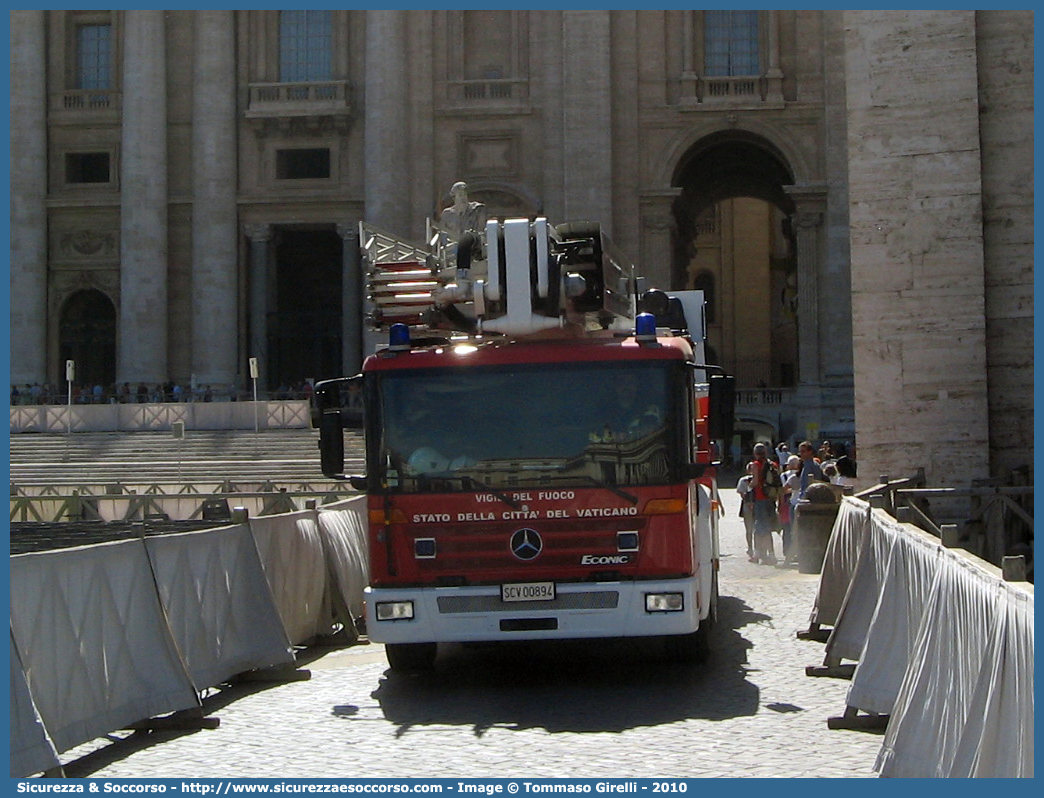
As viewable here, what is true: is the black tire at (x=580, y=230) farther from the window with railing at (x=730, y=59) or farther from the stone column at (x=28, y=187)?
the stone column at (x=28, y=187)

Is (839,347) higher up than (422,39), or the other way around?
(422,39)

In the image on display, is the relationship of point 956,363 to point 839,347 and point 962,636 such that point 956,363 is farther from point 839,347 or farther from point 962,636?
point 839,347

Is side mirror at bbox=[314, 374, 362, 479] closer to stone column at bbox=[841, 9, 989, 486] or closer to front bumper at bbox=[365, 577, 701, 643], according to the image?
front bumper at bbox=[365, 577, 701, 643]

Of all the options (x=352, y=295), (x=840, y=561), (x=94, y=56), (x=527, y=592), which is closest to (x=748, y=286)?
(x=352, y=295)

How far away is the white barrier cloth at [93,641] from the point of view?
8695mm

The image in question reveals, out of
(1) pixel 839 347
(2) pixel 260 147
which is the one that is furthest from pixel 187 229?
(1) pixel 839 347

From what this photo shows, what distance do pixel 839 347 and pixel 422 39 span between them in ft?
52.3

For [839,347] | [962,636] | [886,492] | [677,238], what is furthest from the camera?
[677,238]

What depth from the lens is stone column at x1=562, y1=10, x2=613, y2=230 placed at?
158ft

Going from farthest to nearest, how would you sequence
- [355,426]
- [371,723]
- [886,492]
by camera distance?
[886,492]
[355,426]
[371,723]

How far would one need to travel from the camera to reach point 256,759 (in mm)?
9016

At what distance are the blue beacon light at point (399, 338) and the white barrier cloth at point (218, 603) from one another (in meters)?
1.92

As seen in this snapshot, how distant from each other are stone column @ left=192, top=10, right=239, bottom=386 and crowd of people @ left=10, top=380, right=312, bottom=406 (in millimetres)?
874

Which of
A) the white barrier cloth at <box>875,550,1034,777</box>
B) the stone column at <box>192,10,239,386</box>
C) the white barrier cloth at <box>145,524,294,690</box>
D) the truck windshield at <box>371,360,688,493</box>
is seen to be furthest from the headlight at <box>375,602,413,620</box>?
the stone column at <box>192,10,239,386</box>
